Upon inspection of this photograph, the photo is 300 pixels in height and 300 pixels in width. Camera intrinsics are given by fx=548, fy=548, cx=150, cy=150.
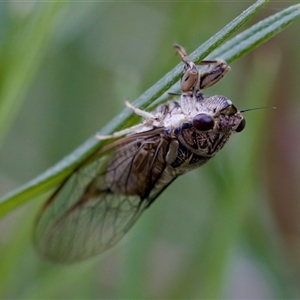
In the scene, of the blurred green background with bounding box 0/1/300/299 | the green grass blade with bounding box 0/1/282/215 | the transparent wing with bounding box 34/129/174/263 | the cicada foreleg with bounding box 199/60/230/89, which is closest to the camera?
the green grass blade with bounding box 0/1/282/215

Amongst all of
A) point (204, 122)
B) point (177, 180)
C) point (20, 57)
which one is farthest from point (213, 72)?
point (177, 180)

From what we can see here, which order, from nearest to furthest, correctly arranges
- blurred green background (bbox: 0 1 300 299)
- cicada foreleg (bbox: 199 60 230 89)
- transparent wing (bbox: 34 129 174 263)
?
1. cicada foreleg (bbox: 199 60 230 89)
2. transparent wing (bbox: 34 129 174 263)
3. blurred green background (bbox: 0 1 300 299)

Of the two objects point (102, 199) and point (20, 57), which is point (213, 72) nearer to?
point (20, 57)

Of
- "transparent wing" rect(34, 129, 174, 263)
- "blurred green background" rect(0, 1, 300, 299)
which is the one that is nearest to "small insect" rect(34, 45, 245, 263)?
"transparent wing" rect(34, 129, 174, 263)

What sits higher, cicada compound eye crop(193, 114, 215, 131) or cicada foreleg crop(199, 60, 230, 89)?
cicada foreleg crop(199, 60, 230, 89)

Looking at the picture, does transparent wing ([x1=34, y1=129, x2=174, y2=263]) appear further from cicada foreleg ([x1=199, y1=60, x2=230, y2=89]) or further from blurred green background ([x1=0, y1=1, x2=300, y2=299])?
cicada foreleg ([x1=199, y1=60, x2=230, y2=89])

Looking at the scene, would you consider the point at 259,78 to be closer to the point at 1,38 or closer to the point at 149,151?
the point at 149,151

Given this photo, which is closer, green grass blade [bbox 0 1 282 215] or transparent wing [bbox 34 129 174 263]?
green grass blade [bbox 0 1 282 215]

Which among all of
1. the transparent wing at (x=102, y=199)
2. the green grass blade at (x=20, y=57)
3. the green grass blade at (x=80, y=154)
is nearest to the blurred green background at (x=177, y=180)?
the green grass blade at (x=20, y=57)

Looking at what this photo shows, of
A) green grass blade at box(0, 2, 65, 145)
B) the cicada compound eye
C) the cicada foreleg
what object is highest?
green grass blade at box(0, 2, 65, 145)
